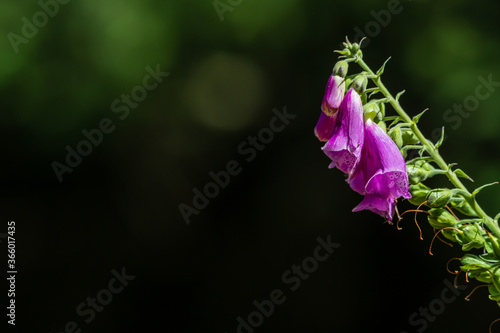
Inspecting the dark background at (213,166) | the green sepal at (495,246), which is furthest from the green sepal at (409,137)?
the dark background at (213,166)

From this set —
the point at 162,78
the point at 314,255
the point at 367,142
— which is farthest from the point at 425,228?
the point at 367,142

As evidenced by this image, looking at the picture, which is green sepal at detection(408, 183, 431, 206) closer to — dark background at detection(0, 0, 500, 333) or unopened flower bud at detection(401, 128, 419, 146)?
unopened flower bud at detection(401, 128, 419, 146)

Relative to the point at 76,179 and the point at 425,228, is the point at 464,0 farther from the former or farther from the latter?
the point at 76,179

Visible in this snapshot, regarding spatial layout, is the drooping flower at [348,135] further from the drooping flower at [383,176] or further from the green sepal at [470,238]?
the green sepal at [470,238]

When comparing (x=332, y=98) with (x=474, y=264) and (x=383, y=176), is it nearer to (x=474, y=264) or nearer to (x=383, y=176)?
(x=383, y=176)

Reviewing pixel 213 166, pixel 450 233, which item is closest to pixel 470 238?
pixel 450 233
